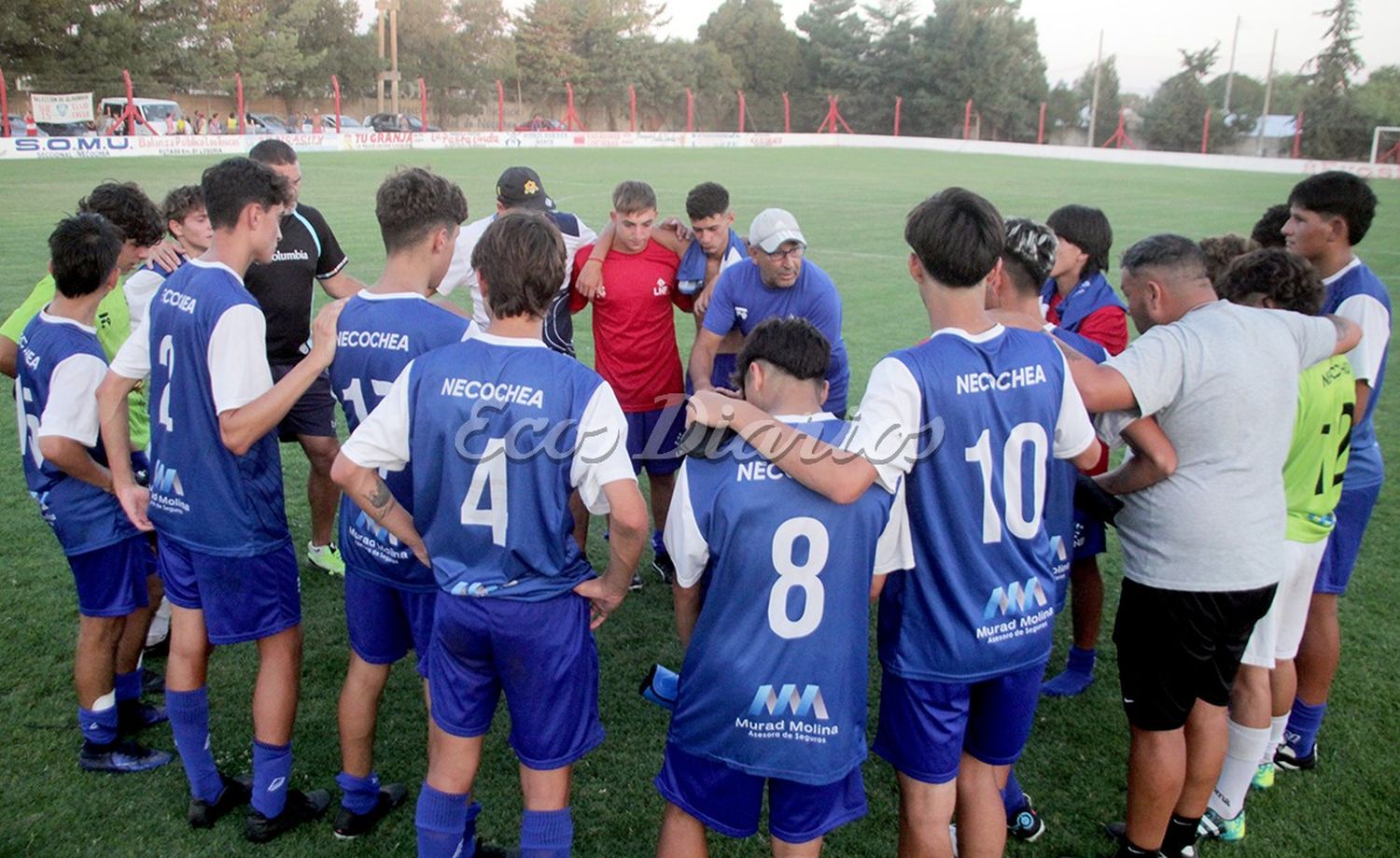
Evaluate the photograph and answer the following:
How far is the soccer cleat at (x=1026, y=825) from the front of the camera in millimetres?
3732

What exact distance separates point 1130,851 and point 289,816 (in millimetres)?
2993

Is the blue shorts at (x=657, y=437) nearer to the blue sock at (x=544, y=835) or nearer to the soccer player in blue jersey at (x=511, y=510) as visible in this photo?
the soccer player in blue jersey at (x=511, y=510)

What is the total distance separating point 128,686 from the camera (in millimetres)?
4289

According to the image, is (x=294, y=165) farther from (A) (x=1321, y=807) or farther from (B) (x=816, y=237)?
(B) (x=816, y=237)

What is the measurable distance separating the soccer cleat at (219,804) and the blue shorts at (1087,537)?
347 cm

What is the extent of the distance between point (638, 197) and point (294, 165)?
1912 mm

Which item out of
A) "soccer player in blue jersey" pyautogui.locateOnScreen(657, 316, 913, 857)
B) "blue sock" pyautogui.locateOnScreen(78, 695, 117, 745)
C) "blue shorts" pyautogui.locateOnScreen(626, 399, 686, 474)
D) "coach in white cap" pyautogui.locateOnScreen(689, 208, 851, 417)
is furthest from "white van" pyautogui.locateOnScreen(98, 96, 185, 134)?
"soccer player in blue jersey" pyautogui.locateOnScreen(657, 316, 913, 857)

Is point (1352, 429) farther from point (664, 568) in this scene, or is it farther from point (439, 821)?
point (439, 821)

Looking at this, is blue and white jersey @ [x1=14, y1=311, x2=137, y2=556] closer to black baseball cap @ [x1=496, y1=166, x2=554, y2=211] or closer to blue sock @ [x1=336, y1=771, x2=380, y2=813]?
blue sock @ [x1=336, y1=771, x2=380, y2=813]

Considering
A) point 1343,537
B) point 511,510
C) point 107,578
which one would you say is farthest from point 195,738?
point 1343,537

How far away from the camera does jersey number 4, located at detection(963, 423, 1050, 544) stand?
2.84m

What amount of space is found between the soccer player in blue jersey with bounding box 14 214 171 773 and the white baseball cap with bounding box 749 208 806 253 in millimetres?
2833

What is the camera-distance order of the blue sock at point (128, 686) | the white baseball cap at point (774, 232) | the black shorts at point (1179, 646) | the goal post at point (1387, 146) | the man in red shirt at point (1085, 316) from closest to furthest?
the black shorts at point (1179, 646), the blue sock at point (128, 686), the man in red shirt at point (1085, 316), the white baseball cap at point (774, 232), the goal post at point (1387, 146)

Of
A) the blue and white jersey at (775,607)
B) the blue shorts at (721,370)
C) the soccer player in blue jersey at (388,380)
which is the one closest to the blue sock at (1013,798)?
the blue and white jersey at (775,607)
